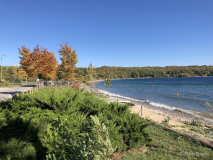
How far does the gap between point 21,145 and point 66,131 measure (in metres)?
1.04

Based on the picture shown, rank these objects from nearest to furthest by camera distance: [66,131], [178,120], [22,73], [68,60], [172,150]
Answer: [66,131] → [172,150] → [178,120] → [68,60] → [22,73]

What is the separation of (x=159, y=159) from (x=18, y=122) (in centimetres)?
402

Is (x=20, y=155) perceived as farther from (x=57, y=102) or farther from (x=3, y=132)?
(x=57, y=102)

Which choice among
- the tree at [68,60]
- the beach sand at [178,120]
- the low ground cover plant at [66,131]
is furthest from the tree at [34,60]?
the low ground cover plant at [66,131]

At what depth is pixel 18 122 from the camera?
3822 millimetres

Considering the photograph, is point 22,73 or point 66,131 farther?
point 22,73

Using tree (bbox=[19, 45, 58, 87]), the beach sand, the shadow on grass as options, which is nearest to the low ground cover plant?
the shadow on grass

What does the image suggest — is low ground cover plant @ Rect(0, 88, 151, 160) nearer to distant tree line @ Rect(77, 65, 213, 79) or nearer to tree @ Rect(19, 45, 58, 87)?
tree @ Rect(19, 45, 58, 87)

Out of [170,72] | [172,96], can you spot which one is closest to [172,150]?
[172,96]

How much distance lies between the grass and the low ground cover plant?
24cm

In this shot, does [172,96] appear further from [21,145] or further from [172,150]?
[21,145]

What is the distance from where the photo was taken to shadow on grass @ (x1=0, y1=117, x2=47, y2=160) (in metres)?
2.45

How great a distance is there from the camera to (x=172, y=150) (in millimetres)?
3645

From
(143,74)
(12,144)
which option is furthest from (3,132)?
(143,74)
